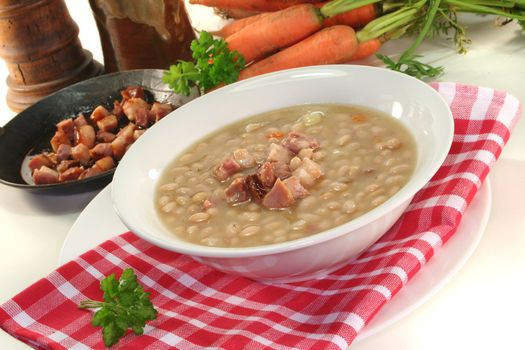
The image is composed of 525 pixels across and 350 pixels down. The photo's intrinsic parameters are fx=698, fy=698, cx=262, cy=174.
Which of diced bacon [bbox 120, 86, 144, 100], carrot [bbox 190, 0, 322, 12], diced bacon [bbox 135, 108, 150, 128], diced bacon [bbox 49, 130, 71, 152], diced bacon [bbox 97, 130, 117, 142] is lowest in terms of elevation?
diced bacon [bbox 97, 130, 117, 142]

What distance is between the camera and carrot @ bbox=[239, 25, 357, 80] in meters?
2.38

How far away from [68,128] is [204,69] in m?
0.47

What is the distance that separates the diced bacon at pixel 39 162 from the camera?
2.09m

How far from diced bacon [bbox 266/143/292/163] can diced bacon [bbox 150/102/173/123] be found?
2.12ft

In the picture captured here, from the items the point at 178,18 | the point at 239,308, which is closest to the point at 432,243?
the point at 239,308

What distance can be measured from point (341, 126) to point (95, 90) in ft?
3.45

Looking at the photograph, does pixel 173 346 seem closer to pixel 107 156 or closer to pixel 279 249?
pixel 279 249

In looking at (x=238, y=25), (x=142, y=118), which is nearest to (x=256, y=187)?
(x=142, y=118)

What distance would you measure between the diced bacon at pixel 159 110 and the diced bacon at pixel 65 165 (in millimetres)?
282

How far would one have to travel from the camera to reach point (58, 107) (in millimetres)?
2391

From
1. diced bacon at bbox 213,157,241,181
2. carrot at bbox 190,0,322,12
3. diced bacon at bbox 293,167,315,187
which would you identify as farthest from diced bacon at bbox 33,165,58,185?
carrot at bbox 190,0,322,12

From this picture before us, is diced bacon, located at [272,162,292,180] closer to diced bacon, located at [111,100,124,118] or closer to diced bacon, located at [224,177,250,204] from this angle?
diced bacon, located at [224,177,250,204]

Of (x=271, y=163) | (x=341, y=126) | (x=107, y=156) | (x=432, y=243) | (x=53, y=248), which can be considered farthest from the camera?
(x=107, y=156)

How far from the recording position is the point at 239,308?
1.40 meters
